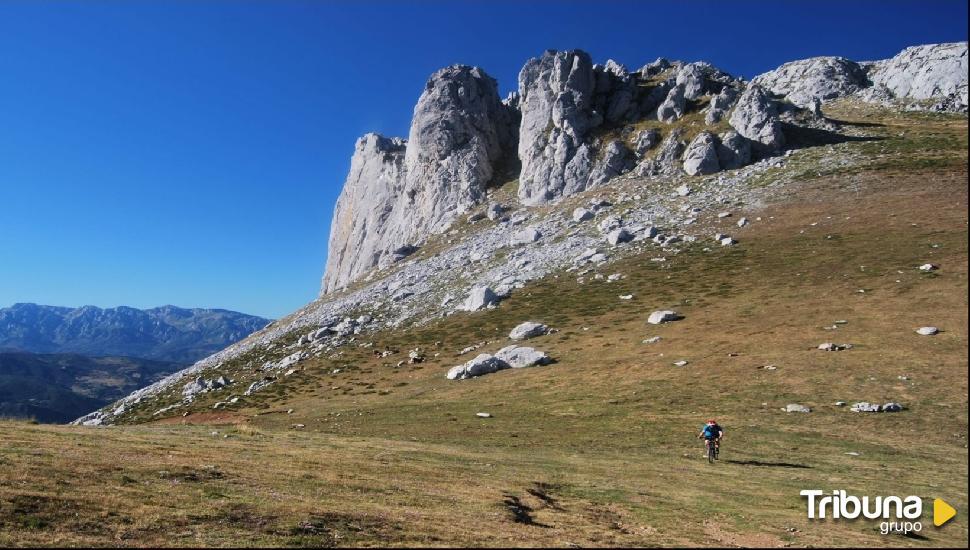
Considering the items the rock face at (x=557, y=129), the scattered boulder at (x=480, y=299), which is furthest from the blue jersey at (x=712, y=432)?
the rock face at (x=557, y=129)

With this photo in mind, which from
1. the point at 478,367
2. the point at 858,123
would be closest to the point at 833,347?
the point at 478,367

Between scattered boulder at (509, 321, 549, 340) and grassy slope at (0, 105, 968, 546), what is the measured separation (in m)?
2.28

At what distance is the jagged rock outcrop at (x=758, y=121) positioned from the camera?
116625 mm

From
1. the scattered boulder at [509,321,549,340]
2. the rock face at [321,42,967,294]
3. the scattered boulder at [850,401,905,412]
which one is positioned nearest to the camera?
the scattered boulder at [850,401,905,412]

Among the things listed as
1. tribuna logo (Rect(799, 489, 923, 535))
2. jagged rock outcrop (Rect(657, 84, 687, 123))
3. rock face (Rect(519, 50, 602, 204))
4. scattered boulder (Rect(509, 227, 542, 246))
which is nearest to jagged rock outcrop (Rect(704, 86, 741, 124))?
jagged rock outcrop (Rect(657, 84, 687, 123))

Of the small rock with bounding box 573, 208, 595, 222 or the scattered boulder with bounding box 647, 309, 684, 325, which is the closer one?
the scattered boulder with bounding box 647, 309, 684, 325

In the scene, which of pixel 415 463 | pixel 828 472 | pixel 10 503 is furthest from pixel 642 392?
pixel 10 503

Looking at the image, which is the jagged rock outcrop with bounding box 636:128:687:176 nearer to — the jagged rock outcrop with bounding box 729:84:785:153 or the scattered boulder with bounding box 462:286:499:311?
the jagged rock outcrop with bounding box 729:84:785:153

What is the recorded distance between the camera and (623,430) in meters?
42.0

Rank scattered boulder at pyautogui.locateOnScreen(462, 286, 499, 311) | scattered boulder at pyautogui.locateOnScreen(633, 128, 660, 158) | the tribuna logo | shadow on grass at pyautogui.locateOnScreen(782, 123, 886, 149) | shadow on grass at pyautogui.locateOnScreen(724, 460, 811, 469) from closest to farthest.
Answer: the tribuna logo < shadow on grass at pyautogui.locateOnScreen(724, 460, 811, 469) < scattered boulder at pyautogui.locateOnScreen(462, 286, 499, 311) < shadow on grass at pyautogui.locateOnScreen(782, 123, 886, 149) < scattered boulder at pyautogui.locateOnScreen(633, 128, 660, 158)

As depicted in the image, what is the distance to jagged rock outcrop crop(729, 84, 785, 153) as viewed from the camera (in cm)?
11662

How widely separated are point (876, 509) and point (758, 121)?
120m

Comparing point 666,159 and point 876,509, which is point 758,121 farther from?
point 876,509

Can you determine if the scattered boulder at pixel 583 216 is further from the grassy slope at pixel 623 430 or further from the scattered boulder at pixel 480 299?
the scattered boulder at pixel 480 299
